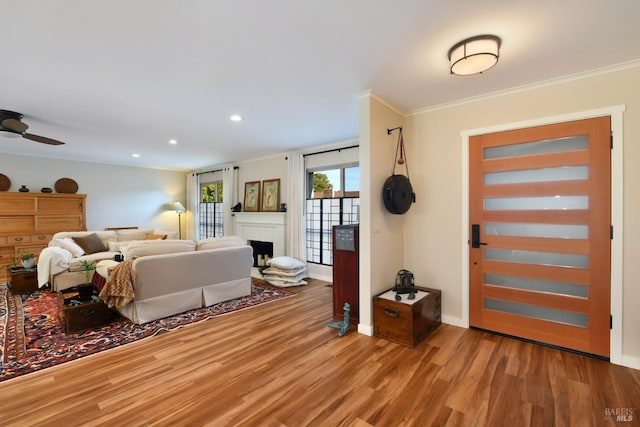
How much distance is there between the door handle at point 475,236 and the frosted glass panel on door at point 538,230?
0.26ft

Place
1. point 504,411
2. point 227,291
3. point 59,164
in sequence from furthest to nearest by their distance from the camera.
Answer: point 59,164
point 227,291
point 504,411

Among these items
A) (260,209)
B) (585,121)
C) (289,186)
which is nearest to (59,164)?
(260,209)

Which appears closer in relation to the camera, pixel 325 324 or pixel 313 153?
pixel 325 324

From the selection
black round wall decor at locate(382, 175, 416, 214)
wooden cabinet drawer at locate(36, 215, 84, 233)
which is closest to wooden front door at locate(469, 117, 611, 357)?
black round wall decor at locate(382, 175, 416, 214)

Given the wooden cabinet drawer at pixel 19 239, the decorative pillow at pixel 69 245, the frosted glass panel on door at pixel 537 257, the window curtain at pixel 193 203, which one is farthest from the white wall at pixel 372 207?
the wooden cabinet drawer at pixel 19 239

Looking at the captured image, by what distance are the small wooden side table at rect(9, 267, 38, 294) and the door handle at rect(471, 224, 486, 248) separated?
6.64 meters

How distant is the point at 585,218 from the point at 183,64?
3812 mm

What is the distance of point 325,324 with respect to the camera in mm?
3277

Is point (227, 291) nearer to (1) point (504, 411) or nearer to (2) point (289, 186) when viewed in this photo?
(2) point (289, 186)

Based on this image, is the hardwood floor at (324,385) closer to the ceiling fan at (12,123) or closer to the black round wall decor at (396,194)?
the black round wall decor at (396,194)

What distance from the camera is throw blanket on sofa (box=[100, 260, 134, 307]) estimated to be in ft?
10.2

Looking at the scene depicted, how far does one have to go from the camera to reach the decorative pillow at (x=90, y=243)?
5.43 m

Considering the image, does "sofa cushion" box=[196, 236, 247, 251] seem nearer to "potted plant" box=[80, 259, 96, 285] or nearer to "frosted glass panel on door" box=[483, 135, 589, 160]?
"potted plant" box=[80, 259, 96, 285]

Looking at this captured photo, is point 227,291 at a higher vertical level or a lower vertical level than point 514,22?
lower
